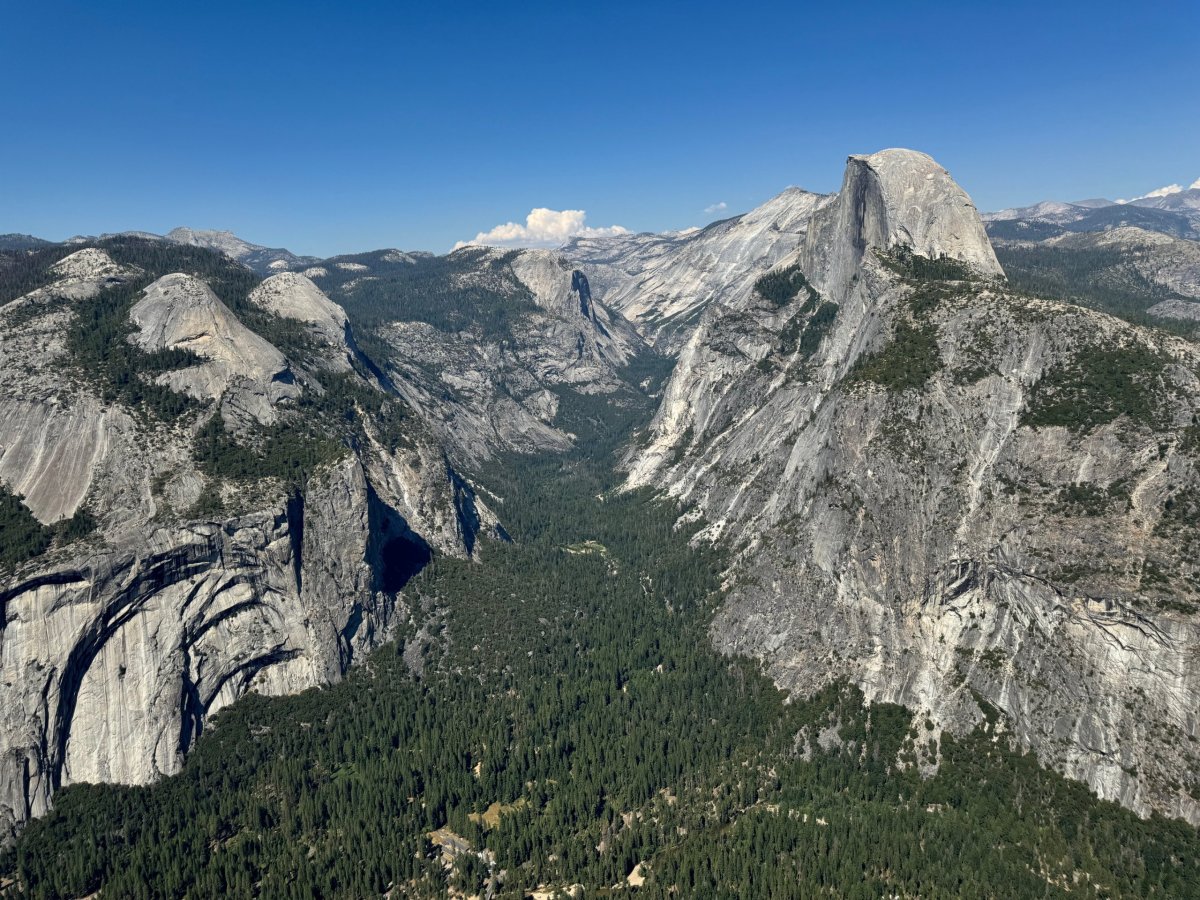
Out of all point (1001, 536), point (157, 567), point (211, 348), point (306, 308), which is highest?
point (306, 308)

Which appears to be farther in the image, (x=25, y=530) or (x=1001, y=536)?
(x=25, y=530)

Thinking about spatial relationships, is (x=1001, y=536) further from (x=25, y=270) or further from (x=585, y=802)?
(x=25, y=270)

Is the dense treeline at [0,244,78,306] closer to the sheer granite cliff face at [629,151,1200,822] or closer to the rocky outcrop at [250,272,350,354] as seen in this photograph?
the rocky outcrop at [250,272,350,354]

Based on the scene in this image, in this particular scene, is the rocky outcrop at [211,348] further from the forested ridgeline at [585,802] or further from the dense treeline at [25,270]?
the forested ridgeline at [585,802]

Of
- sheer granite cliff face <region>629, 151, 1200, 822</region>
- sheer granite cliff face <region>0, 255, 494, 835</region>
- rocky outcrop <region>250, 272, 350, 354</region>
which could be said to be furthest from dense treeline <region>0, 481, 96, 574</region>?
sheer granite cliff face <region>629, 151, 1200, 822</region>

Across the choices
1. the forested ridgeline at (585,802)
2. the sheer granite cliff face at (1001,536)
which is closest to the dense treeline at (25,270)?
the forested ridgeline at (585,802)

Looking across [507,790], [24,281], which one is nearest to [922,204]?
[507,790]

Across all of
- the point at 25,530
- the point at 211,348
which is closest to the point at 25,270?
the point at 211,348
